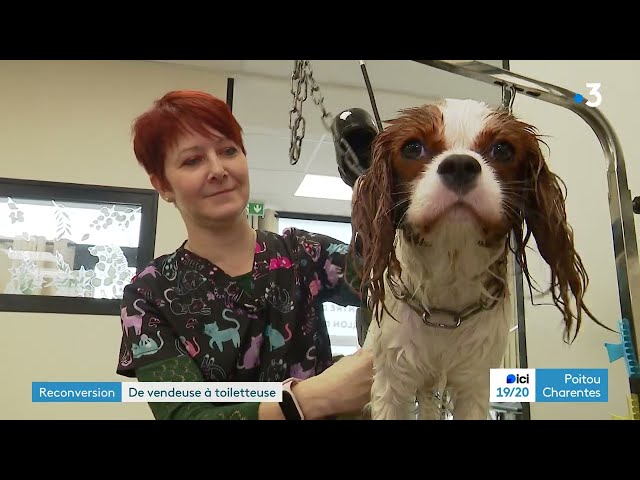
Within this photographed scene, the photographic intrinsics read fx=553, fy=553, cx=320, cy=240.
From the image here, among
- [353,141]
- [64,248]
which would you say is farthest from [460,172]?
[64,248]

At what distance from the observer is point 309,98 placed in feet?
2.89

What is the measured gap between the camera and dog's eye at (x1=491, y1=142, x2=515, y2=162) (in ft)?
1.89

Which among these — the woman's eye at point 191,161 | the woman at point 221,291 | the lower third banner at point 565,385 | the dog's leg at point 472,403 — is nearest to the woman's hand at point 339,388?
the woman at point 221,291

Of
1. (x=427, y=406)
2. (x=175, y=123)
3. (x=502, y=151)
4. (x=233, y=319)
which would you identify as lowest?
(x=427, y=406)

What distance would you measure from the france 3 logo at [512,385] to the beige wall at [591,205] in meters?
0.05

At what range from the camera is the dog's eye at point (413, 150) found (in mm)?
583

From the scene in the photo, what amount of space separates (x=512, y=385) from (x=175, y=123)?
1.92 feet

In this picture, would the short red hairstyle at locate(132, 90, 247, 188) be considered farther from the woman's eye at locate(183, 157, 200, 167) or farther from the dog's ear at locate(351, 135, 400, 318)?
the dog's ear at locate(351, 135, 400, 318)

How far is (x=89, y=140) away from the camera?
90cm

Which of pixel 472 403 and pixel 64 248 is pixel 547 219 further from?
pixel 64 248
